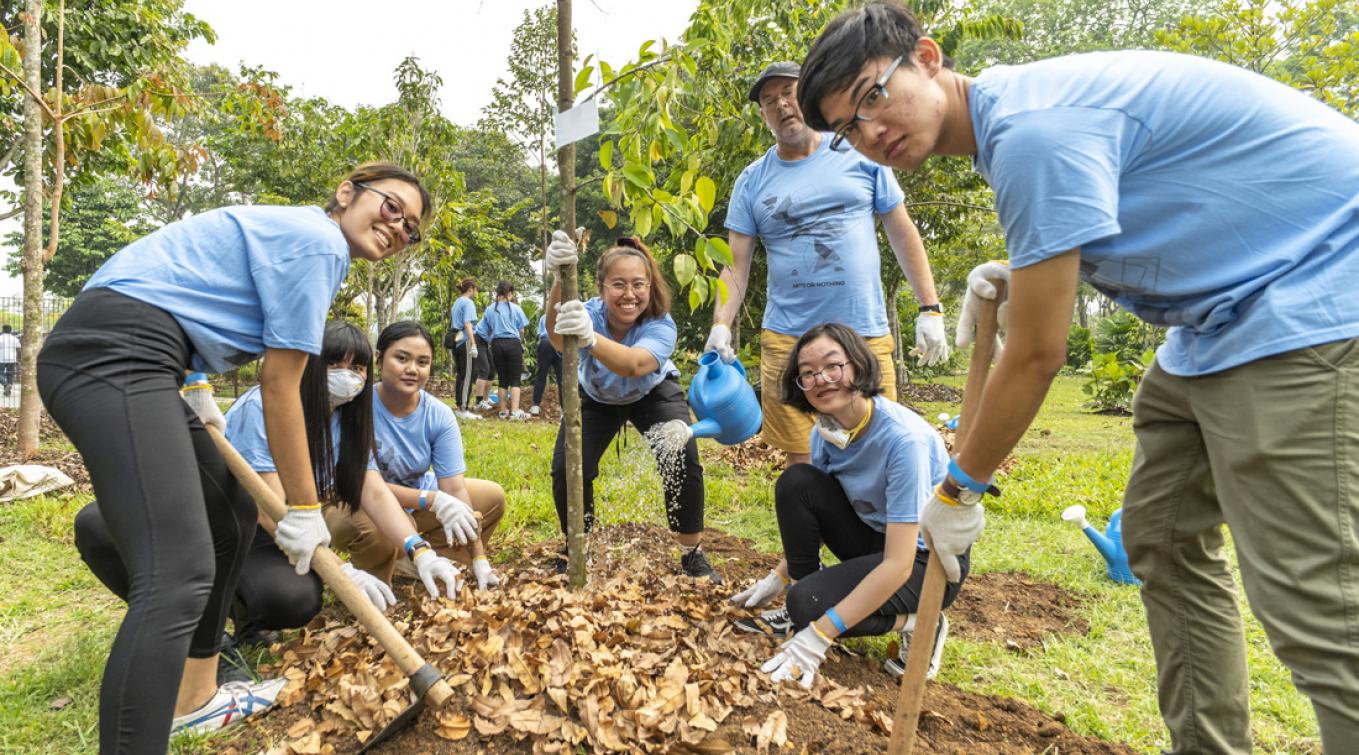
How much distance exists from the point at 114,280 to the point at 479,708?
1279 millimetres

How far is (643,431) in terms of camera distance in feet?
10.6

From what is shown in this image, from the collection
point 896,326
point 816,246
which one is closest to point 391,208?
point 816,246

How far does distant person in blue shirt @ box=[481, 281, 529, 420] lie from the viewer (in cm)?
927

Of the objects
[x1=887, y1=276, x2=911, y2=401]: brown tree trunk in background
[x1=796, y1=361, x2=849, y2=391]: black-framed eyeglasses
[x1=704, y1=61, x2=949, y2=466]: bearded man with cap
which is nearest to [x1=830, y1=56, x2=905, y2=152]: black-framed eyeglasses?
[x1=796, y1=361, x2=849, y2=391]: black-framed eyeglasses

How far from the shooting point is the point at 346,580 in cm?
194

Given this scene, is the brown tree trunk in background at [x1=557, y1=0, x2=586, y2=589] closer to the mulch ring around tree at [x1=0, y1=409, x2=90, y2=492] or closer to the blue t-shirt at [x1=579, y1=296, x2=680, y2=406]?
the blue t-shirt at [x1=579, y1=296, x2=680, y2=406]

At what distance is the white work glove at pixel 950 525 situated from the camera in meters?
1.66

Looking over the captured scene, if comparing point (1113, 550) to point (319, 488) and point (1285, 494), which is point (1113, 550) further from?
point (319, 488)

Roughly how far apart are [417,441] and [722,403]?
1.23 m

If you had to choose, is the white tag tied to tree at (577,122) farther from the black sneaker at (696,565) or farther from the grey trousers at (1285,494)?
the black sneaker at (696,565)

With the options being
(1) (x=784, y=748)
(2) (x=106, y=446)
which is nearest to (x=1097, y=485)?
(1) (x=784, y=748)

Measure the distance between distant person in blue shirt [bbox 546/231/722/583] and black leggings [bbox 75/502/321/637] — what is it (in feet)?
3.13

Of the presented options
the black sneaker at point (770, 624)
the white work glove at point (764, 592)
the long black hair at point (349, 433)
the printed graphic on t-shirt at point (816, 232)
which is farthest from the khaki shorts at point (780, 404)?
the long black hair at point (349, 433)

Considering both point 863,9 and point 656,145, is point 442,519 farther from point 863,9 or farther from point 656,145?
point 863,9
